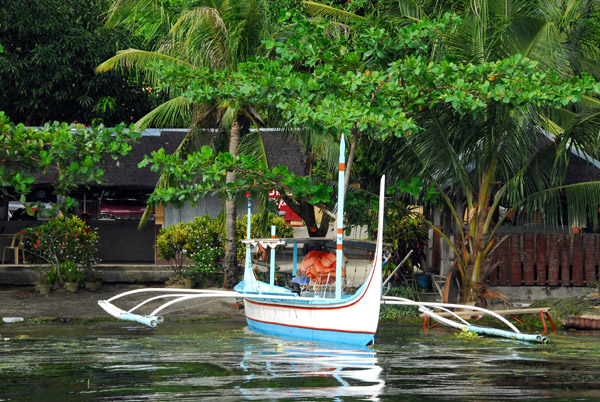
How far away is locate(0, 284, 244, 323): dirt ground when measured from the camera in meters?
18.4

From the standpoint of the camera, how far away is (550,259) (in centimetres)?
1970

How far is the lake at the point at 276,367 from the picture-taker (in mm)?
10586

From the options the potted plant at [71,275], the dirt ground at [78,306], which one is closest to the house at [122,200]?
the potted plant at [71,275]

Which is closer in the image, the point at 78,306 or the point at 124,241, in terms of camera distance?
the point at 78,306

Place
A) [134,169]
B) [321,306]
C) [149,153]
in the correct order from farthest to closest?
[149,153], [134,169], [321,306]

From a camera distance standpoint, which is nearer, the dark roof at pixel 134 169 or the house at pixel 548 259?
the house at pixel 548 259

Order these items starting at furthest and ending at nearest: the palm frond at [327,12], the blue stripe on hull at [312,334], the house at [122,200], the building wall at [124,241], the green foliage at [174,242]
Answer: the building wall at [124,241]
the house at [122,200]
the green foliage at [174,242]
the palm frond at [327,12]
the blue stripe on hull at [312,334]

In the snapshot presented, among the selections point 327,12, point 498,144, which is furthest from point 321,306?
point 327,12

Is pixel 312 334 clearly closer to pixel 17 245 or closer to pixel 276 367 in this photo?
pixel 276 367

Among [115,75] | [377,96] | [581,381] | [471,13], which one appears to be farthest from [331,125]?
[115,75]

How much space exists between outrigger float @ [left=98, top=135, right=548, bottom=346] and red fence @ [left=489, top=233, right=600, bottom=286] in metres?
2.72

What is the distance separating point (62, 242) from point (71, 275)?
107 cm

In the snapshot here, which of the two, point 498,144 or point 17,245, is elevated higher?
point 498,144

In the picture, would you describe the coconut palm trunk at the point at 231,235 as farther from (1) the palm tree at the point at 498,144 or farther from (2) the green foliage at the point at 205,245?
(1) the palm tree at the point at 498,144
